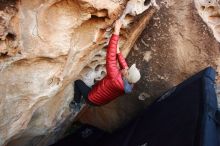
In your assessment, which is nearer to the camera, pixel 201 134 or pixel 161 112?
pixel 201 134

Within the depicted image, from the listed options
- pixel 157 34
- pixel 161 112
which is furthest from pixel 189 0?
pixel 161 112

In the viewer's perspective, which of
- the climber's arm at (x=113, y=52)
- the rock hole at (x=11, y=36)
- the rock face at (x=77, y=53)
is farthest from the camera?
the climber's arm at (x=113, y=52)

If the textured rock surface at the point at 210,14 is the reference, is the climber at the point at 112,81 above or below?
below

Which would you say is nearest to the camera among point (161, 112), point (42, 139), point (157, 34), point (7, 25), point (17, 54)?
point (7, 25)

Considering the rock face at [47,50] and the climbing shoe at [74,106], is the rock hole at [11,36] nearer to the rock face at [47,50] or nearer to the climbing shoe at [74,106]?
the rock face at [47,50]

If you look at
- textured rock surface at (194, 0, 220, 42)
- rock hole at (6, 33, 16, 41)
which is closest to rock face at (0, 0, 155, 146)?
rock hole at (6, 33, 16, 41)

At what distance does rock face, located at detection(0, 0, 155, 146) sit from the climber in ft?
0.27

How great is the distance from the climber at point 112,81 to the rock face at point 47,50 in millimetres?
84

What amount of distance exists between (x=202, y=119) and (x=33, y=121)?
4.20 ft

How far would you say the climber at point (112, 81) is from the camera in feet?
8.12

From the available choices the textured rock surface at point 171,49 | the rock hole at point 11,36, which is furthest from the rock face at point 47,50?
the textured rock surface at point 171,49

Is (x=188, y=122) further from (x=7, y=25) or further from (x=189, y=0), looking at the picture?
(x=7, y=25)

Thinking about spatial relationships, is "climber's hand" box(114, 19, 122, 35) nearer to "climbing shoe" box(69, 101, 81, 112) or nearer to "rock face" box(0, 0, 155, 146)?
"rock face" box(0, 0, 155, 146)

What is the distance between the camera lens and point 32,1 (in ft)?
6.93
